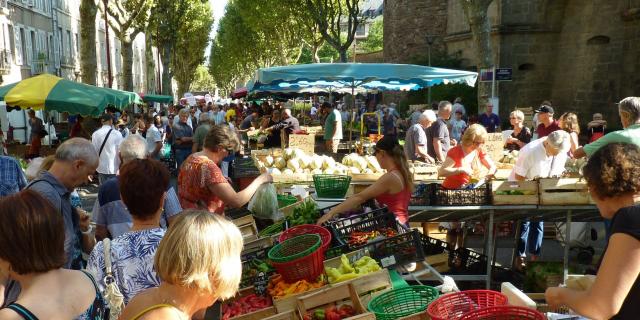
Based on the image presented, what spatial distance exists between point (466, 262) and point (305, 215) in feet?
6.72

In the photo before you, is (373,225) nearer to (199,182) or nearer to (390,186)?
(390,186)

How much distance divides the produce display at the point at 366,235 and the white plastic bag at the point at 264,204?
1.24 m

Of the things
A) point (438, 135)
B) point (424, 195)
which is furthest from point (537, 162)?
point (438, 135)

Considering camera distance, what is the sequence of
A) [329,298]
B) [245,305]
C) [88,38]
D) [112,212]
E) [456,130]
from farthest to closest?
[88,38] < [456,130] < [112,212] < [245,305] < [329,298]

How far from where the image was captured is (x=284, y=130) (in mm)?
13750

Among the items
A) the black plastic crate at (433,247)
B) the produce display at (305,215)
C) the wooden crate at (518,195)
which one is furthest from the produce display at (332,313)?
the wooden crate at (518,195)

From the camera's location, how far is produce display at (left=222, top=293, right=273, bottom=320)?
4.07m

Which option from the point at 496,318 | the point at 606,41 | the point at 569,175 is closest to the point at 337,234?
the point at 496,318

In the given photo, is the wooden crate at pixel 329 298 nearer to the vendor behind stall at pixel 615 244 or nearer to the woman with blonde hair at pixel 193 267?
the vendor behind stall at pixel 615 244

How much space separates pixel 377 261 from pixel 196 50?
56.6 m

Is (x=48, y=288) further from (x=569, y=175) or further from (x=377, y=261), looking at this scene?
(x=569, y=175)

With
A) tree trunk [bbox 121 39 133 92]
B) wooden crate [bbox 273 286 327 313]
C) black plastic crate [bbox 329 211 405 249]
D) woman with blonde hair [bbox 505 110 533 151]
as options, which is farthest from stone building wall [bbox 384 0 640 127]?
wooden crate [bbox 273 286 327 313]

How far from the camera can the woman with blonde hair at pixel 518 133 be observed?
10.3m

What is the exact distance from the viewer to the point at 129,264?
9.32ft
